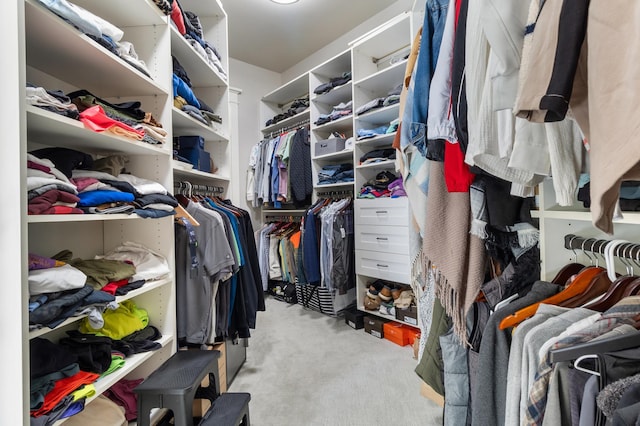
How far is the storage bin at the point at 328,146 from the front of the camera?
308 cm

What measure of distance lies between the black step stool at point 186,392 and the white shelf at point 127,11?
1.56 metres

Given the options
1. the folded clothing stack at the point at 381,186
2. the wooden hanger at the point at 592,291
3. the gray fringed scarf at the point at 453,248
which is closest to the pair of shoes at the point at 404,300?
the folded clothing stack at the point at 381,186

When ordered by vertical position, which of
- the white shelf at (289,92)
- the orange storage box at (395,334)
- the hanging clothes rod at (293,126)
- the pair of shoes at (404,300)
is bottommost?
the orange storage box at (395,334)

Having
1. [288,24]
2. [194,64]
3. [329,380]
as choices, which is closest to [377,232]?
[329,380]

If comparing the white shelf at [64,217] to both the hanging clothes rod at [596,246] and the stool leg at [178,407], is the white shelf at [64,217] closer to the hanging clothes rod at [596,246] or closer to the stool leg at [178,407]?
the stool leg at [178,407]

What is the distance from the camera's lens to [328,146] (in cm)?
313

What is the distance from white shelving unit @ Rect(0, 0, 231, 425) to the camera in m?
0.76

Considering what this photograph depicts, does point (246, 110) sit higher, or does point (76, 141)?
point (246, 110)

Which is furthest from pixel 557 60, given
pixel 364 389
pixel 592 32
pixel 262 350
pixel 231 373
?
pixel 262 350

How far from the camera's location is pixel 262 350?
2.46 metres

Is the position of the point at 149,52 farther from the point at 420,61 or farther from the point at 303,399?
the point at 303,399

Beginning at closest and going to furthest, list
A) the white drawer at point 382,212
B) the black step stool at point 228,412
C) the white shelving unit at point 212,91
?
the black step stool at point 228,412, the white shelving unit at point 212,91, the white drawer at point 382,212

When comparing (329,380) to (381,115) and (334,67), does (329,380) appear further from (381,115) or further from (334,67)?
(334,67)

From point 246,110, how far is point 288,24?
1.18 metres
